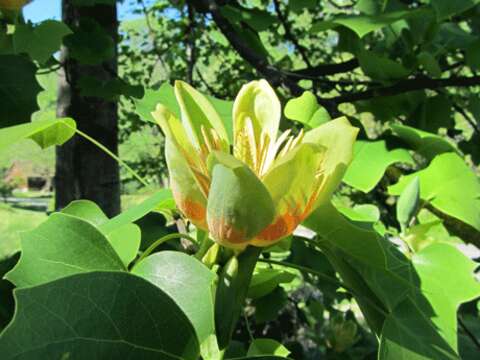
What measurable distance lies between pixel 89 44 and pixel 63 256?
122 centimetres

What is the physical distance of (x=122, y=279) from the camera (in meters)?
0.40

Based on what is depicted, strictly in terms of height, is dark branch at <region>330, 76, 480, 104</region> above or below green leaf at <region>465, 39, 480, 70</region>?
below

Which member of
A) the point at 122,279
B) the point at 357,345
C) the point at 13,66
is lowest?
the point at 357,345

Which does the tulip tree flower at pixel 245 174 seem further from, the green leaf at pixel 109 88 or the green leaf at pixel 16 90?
the green leaf at pixel 109 88

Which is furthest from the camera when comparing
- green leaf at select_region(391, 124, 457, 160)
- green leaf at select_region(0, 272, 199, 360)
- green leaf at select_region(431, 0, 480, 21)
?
green leaf at select_region(431, 0, 480, 21)

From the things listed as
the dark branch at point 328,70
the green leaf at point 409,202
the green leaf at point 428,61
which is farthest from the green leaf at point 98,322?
the dark branch at point 328,70

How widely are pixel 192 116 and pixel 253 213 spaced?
170mm

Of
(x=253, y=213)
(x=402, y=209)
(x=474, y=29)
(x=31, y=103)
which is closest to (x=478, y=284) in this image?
(x=402, y=209)

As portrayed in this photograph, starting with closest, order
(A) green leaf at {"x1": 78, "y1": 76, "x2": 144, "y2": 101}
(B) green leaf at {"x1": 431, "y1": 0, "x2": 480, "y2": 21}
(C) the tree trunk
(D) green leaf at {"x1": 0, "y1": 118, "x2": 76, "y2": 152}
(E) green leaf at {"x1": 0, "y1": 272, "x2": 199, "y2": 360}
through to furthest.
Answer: (E) green leaf at {"x1": 0, "y1": 272, "x2": 199, "y2": 360}
(D) green leaf at {"x1": 0, "y1": 118, "x2": 76, "y2": 152}
(B) green leaf at {"x1": 431, "y1": 0, "x2": 480, "y2": 21}
(A) green leaf at {"x1": 78, "y1": 76, "x2": 144, "y2": 101}
(C) the tree trunk

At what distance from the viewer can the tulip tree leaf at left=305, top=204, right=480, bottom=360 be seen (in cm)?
50

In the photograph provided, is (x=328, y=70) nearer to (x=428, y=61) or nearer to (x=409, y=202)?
(x=428, y=61)

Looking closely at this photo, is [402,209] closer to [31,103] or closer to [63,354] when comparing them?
[63,354]

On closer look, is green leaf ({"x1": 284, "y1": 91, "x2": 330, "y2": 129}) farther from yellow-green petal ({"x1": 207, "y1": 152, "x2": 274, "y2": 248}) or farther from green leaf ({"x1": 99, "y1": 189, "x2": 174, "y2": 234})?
yellow-green petal ({"x1": 207, "y1": 152, "x2": 274, "y2": 248})

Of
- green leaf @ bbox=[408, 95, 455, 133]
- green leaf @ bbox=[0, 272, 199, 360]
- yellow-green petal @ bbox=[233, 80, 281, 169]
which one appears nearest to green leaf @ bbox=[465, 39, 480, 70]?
green leaf @ bbox=[408, 95, 455, 133]
